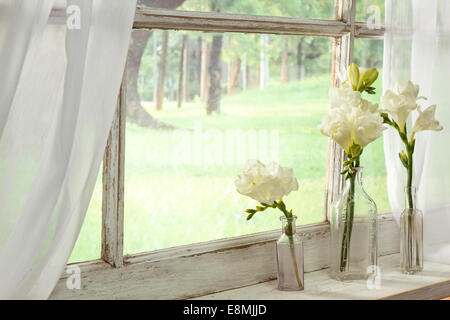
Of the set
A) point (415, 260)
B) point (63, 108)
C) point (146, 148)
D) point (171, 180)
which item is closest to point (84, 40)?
point (63, 108)

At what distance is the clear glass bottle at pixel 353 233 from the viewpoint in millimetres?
1597

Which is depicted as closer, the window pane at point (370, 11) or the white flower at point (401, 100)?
the white flower at point (401, 100)

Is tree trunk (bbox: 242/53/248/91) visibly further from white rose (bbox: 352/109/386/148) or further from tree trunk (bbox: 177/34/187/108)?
white rose (bbox: 352/109/386/148)

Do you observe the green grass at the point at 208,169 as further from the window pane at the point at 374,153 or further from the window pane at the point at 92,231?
the window pane at the point at 374,153

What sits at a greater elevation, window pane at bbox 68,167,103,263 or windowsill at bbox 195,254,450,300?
window pane at bbox 68,167,103,263

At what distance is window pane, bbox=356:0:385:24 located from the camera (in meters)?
1.80

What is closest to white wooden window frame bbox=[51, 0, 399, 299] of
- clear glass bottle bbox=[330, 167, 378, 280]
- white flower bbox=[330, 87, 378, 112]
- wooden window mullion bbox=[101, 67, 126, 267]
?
wooden window mullion bbox=[101, 67, 126, 267]

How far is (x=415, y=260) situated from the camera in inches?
66.8

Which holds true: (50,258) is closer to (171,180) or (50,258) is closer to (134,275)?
(134,275)

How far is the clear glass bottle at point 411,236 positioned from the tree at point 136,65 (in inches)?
30.3

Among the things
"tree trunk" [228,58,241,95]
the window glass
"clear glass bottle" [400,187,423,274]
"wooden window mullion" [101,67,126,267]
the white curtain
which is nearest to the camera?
the white curtain

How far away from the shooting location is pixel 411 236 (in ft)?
5.57

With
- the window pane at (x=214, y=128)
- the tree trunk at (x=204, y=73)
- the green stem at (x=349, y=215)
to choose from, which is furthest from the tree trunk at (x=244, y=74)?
the green stem at (x=349, y=215)

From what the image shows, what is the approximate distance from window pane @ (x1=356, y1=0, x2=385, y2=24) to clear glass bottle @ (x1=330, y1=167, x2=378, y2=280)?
499mm
